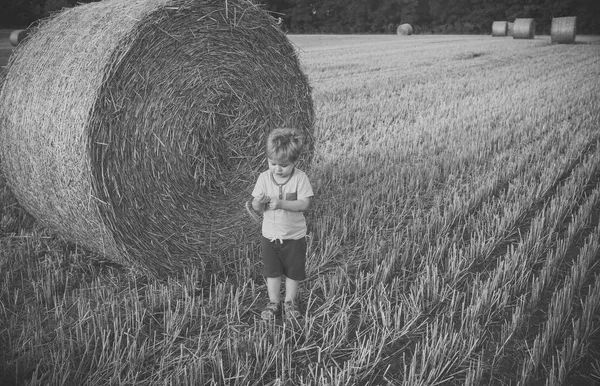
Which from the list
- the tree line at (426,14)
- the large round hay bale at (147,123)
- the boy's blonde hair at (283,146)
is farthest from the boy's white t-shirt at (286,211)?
the tree line at (426,14)

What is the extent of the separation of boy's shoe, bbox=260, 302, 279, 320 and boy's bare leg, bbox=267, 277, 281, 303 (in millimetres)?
34

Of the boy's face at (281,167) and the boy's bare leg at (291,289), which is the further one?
the boy's bare leg at (291,289)

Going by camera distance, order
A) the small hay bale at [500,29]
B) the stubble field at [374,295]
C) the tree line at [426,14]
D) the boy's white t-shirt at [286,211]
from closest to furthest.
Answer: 1. the stubble field at [374,295]
2. the boy's white t-shirt at [286,211]
3. the small hay bale at [500,29]
4. the tree line at [426,14]

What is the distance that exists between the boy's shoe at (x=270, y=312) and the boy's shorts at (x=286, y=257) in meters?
0.19

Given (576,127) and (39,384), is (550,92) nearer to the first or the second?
(576,127)

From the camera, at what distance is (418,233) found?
4117 millimetres

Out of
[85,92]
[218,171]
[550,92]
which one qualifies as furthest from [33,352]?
[550,92]

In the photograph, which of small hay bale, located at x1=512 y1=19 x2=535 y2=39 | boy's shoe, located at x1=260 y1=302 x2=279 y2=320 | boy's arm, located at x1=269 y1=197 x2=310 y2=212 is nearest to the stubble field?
boy's shoe, located at x1=260 y1=302 x2=279 y2=320

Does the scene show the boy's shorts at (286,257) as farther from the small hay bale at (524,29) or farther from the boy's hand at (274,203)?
the small hay bale at (524,29)

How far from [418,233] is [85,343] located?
8.52 feet

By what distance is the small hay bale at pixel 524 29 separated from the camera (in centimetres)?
2984

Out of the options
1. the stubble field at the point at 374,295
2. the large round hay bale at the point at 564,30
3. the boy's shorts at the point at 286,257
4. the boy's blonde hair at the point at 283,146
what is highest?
the large round hay bale at the point at 564,30

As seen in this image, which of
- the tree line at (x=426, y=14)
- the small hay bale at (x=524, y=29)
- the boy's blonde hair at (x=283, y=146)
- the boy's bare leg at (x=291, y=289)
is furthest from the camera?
the tree line at (x=426, y=14)

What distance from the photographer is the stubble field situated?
8.07 ft
